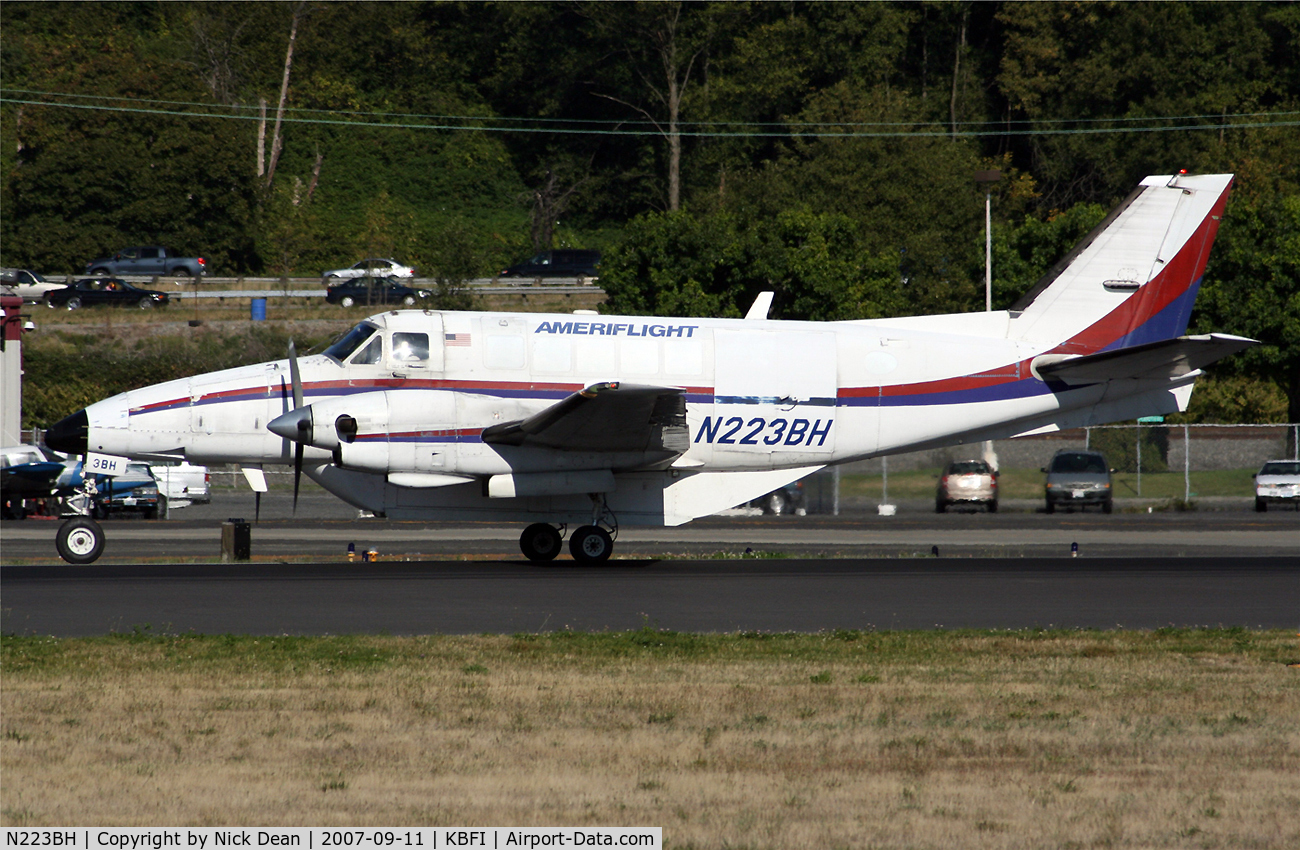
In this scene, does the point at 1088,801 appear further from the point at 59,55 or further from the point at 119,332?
the point at 59,55

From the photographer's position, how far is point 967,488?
36688 mm

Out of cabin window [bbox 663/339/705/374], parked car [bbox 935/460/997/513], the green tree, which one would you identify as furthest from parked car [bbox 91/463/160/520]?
the green tree

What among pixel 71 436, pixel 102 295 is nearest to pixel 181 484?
pixel 71 436

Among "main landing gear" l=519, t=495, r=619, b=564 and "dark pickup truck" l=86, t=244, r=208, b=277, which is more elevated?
"dark pickup truck" l=86, t=244, r=208, b=277

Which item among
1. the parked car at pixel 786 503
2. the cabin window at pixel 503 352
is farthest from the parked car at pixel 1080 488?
the cabin window at pixel 503 352

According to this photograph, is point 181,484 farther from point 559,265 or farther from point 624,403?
point 559,265

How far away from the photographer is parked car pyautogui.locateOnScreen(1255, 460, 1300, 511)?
122ft

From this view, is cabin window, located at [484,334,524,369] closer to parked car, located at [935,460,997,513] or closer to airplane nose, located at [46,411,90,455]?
airplane nose, located at [46,411,90,455]

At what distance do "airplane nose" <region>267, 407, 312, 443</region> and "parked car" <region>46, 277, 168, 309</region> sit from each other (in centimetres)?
4441

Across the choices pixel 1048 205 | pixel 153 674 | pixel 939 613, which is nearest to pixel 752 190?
pixel 1048 205

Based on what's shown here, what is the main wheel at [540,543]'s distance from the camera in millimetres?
20312

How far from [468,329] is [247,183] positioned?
181ft

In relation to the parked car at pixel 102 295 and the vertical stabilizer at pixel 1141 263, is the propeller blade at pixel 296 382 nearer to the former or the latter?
the vertical stabilizer at pixel 1141 263

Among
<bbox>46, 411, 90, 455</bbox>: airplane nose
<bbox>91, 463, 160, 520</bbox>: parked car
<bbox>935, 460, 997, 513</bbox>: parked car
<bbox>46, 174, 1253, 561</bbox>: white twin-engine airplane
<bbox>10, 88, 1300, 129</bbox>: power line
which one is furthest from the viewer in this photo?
<bbox>10, 88, 1300, 129</bbox>: power line
